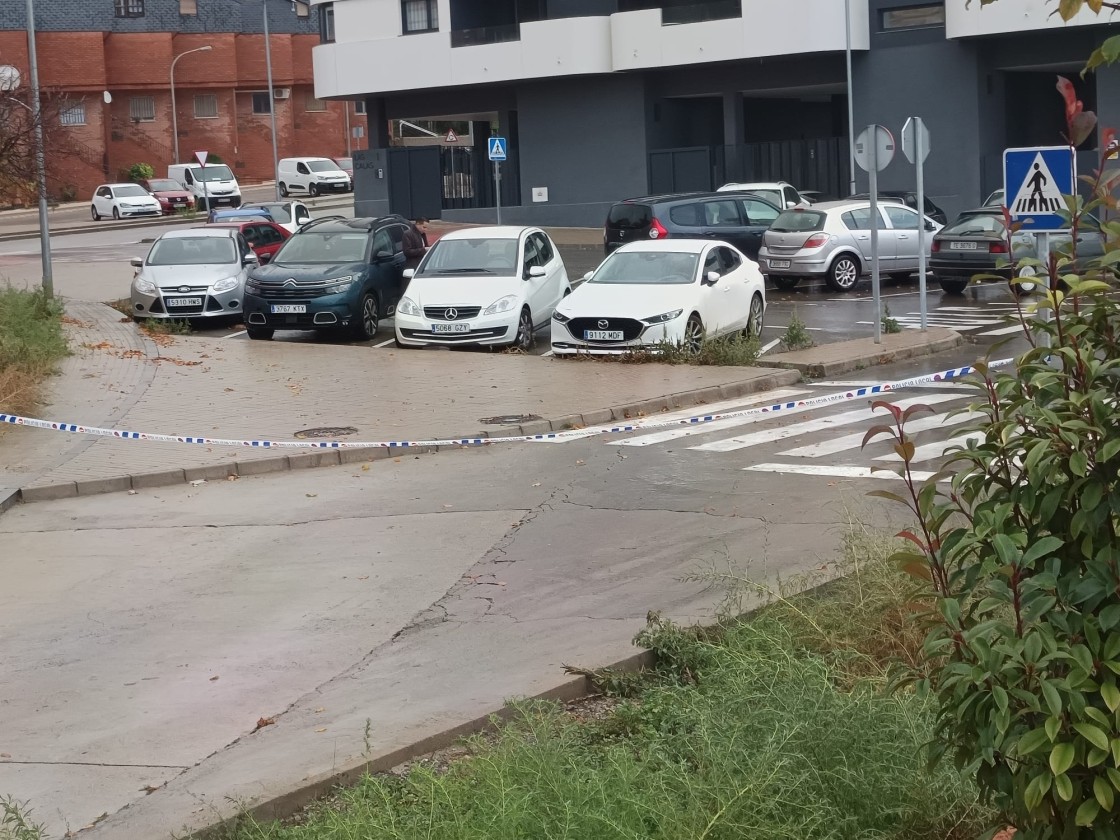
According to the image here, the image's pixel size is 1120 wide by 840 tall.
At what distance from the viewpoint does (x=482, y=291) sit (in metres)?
20.4

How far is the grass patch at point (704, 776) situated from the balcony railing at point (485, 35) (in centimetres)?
4219

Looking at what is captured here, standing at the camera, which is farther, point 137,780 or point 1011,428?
point 137,780

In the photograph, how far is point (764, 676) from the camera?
223 inches

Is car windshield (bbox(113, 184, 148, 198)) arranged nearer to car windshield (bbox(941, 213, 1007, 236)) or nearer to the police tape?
car windshield (bbox(941, 213, 1007, 236))

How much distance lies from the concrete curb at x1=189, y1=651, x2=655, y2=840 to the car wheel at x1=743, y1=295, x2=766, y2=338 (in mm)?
14070

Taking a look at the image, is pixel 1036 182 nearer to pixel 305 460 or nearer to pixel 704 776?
pixel 305 460

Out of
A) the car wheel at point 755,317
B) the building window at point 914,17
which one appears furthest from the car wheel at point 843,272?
the building window at point 914,17

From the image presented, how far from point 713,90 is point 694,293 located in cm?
2767

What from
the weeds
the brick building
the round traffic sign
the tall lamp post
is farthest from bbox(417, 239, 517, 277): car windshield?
the tall lamp post

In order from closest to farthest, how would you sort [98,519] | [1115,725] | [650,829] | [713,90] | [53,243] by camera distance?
[1115,725]
[650,829]
[98,519]
[713,90]
[53,243]

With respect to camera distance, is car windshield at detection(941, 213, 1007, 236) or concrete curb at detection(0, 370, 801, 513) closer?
concrete curb at detection(0, 370, 801, 513)

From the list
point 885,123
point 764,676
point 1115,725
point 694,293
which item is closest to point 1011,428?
point 1115,725

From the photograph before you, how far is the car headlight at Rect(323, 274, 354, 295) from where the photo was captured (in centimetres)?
2212

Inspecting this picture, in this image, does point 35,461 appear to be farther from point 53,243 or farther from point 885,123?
point 53,243
